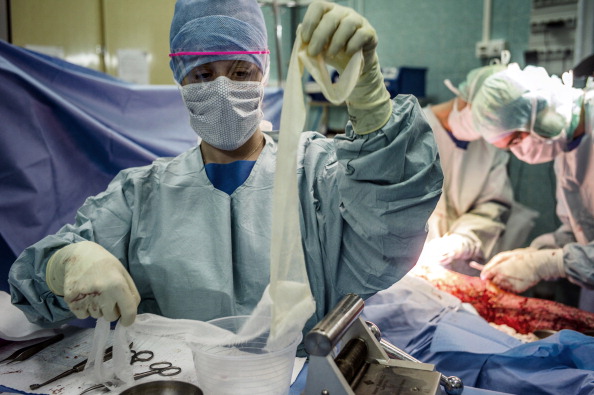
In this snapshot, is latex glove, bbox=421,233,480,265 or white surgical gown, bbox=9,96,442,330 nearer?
white surgical gown, bbox=9,96,442,330

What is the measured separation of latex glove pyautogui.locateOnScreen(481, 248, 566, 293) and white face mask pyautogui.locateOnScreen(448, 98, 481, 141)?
94cm

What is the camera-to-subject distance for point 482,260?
4.20 m

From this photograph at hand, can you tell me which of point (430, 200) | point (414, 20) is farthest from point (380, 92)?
point (414, 20)

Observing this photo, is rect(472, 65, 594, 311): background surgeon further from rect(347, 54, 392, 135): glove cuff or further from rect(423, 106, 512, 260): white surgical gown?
rect(347, 54, 392, 135): glove cuff

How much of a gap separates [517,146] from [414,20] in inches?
94.7

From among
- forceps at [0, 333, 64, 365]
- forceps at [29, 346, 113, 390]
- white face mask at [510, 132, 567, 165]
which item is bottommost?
forceps at [0, 333, 64, 365]

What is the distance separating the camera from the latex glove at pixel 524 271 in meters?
3.55

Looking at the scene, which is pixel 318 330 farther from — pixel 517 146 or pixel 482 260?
pixel 482 260

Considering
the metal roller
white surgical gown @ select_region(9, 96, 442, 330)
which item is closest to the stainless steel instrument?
the metal roller

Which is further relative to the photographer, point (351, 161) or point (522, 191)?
point (522, 191)

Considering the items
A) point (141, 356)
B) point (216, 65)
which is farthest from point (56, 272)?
point (216, 65)

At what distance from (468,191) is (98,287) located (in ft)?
11.1

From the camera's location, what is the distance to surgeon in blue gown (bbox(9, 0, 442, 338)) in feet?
4.90

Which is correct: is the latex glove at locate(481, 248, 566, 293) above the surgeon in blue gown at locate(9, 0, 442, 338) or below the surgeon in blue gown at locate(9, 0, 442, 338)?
below
